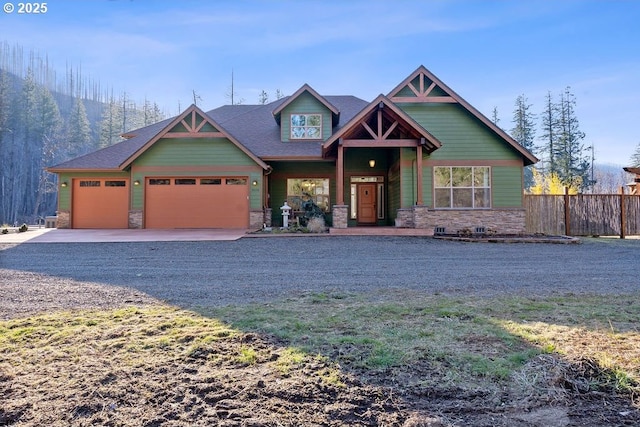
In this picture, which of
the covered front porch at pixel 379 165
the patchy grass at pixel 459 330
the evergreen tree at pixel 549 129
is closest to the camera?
the patchy grass at pixel 459 330

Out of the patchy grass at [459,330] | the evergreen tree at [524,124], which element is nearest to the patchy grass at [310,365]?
the patchy grass at [459,330]

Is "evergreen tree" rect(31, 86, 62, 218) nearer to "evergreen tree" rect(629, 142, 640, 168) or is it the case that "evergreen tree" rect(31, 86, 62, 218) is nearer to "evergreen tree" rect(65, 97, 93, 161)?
"evergreen tree" rect(65, 97, 93, 161)

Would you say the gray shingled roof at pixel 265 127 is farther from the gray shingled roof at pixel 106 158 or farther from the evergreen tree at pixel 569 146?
the evergreen tree at pixel 569 146

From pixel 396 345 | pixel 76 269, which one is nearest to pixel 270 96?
pixel 76 269

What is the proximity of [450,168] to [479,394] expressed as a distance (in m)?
13.0

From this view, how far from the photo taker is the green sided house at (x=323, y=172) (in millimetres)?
13641

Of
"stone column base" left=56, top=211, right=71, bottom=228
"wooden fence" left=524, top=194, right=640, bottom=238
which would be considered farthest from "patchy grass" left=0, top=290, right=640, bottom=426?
"stone column base" left=56, top=211, right=71, bottom=228

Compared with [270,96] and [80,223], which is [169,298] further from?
[270,96]

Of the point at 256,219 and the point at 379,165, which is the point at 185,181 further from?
the point at 379,165

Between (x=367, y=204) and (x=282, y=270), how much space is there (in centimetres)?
1061

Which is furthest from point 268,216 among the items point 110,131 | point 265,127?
point 110,131

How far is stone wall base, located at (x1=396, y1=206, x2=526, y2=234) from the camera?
1367 cm

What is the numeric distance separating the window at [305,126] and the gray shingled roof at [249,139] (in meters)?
0.47

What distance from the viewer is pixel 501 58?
52.1 feet
